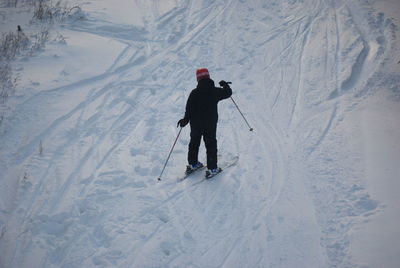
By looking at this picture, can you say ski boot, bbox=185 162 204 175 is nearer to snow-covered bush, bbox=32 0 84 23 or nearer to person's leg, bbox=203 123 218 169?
person's leg, bbox=203 123 218 169

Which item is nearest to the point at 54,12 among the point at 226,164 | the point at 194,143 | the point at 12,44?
the point at 12,44

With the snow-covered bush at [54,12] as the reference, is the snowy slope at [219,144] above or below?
below

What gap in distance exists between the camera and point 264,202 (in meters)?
5.21

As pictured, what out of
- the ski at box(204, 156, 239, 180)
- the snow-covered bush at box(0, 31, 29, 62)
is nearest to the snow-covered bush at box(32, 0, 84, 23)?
the snow-covered bush at box(0, 31, 29, 62)

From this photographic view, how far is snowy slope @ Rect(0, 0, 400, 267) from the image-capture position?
4488mm

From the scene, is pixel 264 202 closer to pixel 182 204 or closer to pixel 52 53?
pixel 182 204

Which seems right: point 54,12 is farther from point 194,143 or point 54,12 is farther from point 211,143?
point 211,143

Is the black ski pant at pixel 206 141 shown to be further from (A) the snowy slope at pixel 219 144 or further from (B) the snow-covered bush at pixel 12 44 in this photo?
(B) the snow-covered bush at pixel 12 44

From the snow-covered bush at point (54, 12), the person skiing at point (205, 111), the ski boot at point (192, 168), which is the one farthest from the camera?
the snow-covered bush at point (54, 12)

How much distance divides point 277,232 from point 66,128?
15.4ft

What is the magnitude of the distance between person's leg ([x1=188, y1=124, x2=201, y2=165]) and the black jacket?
0.50 ft

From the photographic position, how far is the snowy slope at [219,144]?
4.49 metres

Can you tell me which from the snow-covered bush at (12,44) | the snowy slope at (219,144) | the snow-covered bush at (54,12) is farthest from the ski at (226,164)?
the snow-covered bush at (54,12)

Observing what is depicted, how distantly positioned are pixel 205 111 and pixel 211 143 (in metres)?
0.62
